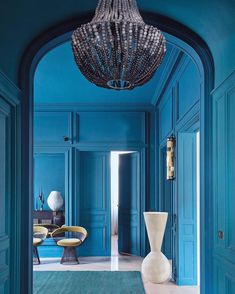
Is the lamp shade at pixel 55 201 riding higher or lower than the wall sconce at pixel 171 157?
lower

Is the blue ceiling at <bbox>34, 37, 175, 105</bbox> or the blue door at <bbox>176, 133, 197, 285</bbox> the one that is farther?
the blue door at <bbox>176, 133, 197, 285</bbox>

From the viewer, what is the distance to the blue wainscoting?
3.12 metres

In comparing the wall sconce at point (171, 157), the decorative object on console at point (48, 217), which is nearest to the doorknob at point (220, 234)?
the wall sconce at point (171, 157)

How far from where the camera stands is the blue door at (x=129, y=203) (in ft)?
28.0

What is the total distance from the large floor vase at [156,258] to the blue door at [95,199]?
102 inches

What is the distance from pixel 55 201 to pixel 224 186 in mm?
5578

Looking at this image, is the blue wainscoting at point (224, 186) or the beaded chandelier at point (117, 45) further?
the blue wainscoting at point (224, 186)

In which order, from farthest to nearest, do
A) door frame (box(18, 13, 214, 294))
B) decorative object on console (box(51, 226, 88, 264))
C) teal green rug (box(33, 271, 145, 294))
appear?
decorative object on console (box(51, 226, 88, 264)) → teal green rug (box(33, 271, 145, 294)) → door frame (box(18, 13, 214, 294))

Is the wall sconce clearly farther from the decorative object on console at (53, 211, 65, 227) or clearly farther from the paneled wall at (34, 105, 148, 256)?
the decorative object on console at (53, 211, 65, 227)

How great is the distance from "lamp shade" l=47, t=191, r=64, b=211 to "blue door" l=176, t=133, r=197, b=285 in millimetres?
3269

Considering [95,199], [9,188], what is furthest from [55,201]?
[9,188]

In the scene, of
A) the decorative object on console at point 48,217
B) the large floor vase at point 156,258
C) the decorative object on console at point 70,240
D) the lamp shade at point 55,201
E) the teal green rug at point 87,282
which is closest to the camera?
the teal green rug at point 87,282

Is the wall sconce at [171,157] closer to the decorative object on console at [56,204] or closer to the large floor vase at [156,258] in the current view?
the large floor vase at [156,258]

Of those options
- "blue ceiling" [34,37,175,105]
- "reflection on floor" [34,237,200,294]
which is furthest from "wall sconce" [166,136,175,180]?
"reflection on floor" [34,237,200,294]
